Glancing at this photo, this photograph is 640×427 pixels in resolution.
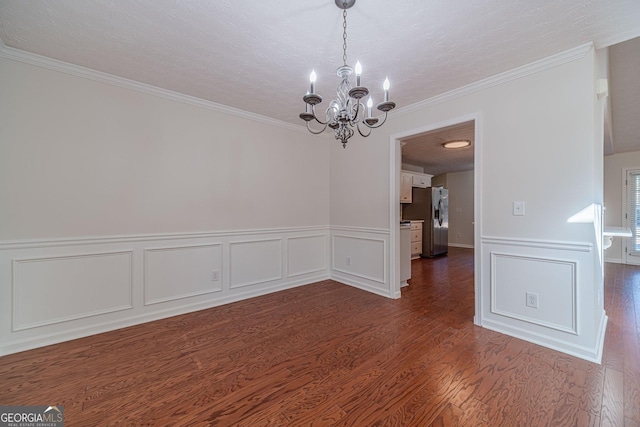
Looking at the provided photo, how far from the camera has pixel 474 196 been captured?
2.80 metres

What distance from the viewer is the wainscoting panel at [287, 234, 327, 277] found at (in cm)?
403

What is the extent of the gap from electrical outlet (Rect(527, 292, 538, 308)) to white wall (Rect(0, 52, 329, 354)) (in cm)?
286

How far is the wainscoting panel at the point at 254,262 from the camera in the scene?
11.4 feet

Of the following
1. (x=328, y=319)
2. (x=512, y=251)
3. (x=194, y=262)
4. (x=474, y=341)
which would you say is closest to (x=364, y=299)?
(x=328, y=319)

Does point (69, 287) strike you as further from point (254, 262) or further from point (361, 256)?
point (361, 256)

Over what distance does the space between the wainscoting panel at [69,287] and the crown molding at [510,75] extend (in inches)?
145

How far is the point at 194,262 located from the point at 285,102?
2.19 meters

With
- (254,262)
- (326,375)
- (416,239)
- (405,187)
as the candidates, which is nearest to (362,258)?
(254,262)

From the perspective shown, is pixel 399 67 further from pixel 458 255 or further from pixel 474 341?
pixel 458 255

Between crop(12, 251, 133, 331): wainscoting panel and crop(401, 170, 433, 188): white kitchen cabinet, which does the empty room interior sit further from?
crop(401, 170, 433, 188): white kitchen cabinet

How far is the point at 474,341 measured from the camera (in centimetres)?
237

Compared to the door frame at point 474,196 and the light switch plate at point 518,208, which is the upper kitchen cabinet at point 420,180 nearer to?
the door frame at point 474,196

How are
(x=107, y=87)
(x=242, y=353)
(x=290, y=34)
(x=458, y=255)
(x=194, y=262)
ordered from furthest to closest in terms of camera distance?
(x=458, y=255) < (x=194, y=262) < (x=107, y=87) < (x=242, y=353) < (x=290, y=34)

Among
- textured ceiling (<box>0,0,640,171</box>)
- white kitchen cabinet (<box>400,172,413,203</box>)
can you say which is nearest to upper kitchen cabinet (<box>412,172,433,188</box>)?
white kitchen cabinet (<box>400,172,413,203</box>)
